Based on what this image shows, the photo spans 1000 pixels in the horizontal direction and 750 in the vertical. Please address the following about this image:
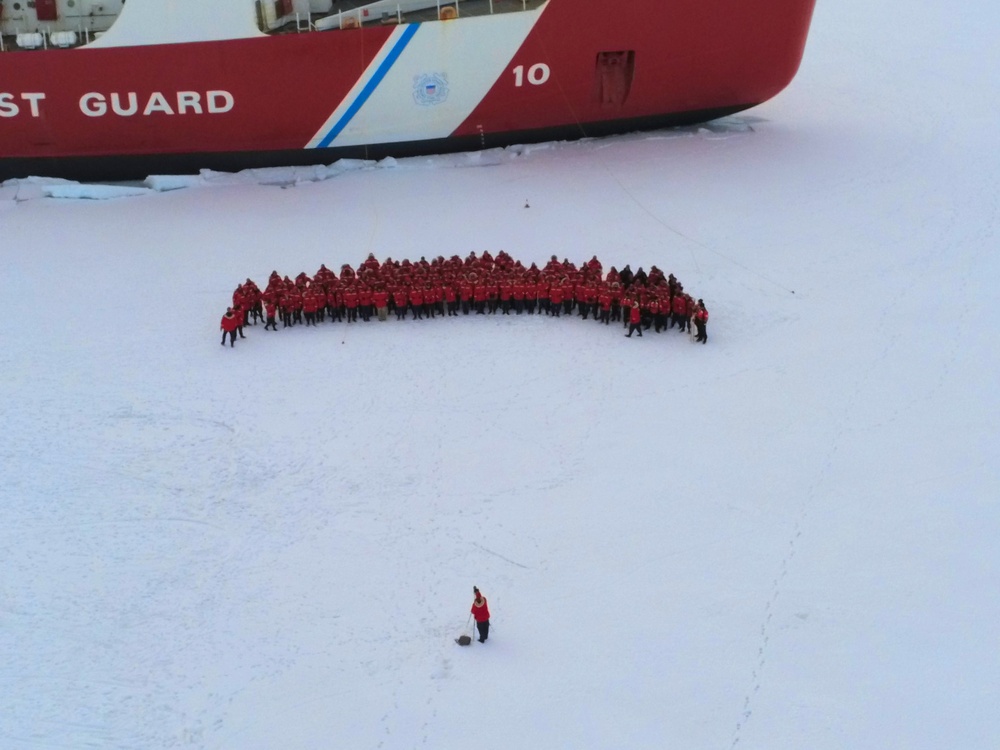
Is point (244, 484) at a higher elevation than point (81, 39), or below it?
below

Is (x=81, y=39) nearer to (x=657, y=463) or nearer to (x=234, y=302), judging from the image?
(x=234, y=302)

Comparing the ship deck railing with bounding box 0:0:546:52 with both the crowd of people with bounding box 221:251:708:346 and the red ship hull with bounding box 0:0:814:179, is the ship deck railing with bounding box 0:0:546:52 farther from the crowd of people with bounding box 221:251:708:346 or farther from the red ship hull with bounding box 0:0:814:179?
the crowd of people with bounding box 221:251:708:346

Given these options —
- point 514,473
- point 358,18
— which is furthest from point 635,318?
point 358,18

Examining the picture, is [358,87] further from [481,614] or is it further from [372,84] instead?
[481,614]

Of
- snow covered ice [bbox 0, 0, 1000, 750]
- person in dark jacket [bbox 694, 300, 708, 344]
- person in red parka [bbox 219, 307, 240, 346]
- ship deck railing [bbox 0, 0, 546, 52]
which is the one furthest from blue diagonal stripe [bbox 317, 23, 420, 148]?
person in dark jacket [bbox 694, 300, 708, 344]

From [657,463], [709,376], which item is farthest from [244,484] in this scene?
[709,376]

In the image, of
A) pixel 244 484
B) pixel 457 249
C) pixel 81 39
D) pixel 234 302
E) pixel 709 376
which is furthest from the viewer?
pixel 81 39
